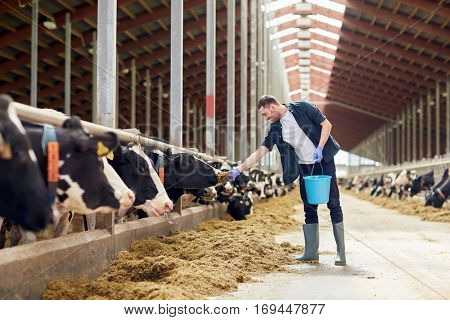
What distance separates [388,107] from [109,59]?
39936mm

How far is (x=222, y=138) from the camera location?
44531mm

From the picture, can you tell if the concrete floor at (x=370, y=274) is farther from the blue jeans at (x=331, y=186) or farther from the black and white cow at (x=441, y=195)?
the black and white cow at (x=441, y=195)

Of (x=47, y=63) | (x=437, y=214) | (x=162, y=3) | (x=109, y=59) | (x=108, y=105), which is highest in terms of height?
(x=162, y=3)

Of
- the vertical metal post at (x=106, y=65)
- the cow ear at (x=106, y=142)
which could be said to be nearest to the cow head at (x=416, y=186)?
the vertical metal post at (x=106, y=65)

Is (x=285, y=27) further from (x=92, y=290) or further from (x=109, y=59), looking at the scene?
(x=92, y=290)

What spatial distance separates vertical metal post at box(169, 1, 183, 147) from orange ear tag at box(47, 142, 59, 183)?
18.7ft

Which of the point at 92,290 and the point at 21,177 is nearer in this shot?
the point at 21,177

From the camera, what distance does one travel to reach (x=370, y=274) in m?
5.21

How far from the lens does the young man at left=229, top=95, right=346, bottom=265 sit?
6.02 meters

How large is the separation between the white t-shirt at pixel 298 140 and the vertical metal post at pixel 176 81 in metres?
2.85

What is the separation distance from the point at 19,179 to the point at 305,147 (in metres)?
3.71

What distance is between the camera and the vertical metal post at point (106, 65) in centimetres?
574

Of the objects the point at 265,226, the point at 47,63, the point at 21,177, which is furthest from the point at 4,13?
the point at 21,177

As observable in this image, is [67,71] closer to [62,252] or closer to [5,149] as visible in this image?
[62,252]
